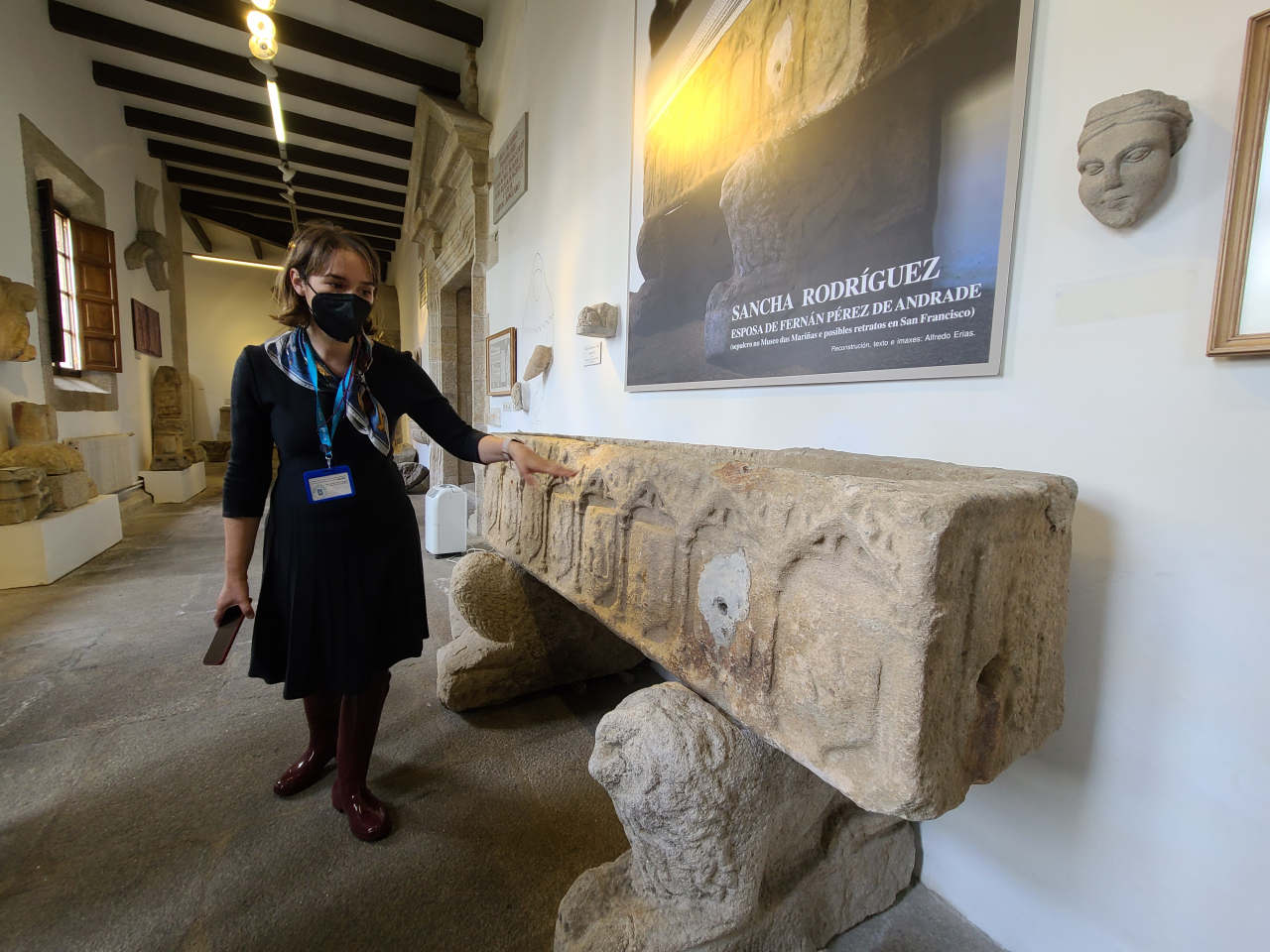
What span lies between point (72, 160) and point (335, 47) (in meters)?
2.95

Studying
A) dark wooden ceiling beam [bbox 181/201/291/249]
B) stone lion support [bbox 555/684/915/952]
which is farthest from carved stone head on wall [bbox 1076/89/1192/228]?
dark wooden ceiling beam [bbox 181/201/291/249]

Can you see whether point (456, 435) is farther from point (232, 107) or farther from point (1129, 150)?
point (232, 107)

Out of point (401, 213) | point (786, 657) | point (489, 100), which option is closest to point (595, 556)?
point (786, 657)

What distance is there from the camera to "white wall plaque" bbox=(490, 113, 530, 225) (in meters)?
4.16

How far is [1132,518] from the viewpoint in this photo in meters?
1.03

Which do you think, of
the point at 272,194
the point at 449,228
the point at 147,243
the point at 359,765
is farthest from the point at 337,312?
the point at 272,194

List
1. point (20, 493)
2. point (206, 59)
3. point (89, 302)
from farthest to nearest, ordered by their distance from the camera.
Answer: point (89, 302), point (206, 59), point (20, 493)

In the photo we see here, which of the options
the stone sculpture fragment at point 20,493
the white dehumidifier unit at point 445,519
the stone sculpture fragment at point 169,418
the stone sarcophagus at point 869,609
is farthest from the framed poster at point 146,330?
the stone sarcophagus at point 869,609

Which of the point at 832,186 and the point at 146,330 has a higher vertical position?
the point at 146,330

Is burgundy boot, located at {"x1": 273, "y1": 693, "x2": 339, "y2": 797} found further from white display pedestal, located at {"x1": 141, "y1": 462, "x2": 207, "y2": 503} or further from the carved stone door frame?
white display pedestal, located at {"x1": 141, "y1": 462, "x2": 207, "y2": 503}

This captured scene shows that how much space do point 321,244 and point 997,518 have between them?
1518mm

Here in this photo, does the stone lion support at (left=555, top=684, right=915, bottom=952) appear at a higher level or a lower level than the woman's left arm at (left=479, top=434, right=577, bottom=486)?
lower

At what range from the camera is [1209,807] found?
3.18 ft

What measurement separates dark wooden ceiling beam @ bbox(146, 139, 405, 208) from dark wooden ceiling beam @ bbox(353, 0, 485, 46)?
434 centimetres
